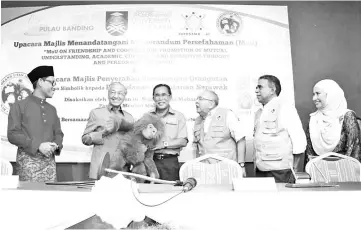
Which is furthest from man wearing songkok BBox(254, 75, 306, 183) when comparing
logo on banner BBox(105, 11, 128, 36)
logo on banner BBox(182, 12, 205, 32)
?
logo on banner BBox(105, 11, 128, 36)

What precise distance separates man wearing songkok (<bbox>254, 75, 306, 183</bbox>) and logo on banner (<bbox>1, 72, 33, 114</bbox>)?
2326 mm

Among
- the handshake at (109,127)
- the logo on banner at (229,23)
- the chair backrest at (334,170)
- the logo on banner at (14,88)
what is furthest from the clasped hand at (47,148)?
the chair backrest at (334,170)

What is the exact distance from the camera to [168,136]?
3.46 metres

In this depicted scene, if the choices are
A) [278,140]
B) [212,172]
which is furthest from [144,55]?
[212,172]

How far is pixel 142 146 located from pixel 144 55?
1355 millimetres

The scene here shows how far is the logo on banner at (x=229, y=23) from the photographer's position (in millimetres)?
3909

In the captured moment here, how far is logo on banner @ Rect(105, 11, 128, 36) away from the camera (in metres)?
3.90

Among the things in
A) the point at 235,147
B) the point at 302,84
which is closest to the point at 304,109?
the point at 302,84

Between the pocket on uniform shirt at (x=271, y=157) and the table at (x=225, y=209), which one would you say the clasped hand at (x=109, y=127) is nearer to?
the pocket on uniform shirt at (x=271, y=157)

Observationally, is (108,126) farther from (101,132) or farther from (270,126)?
(270,126)

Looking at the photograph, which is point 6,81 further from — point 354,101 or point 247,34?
point 354,101

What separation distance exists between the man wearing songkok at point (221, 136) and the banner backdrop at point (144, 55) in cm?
22

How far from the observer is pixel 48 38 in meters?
3.88

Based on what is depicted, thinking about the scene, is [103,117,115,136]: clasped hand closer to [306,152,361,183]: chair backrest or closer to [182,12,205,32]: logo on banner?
[182,12,205,32]: logo on banner
